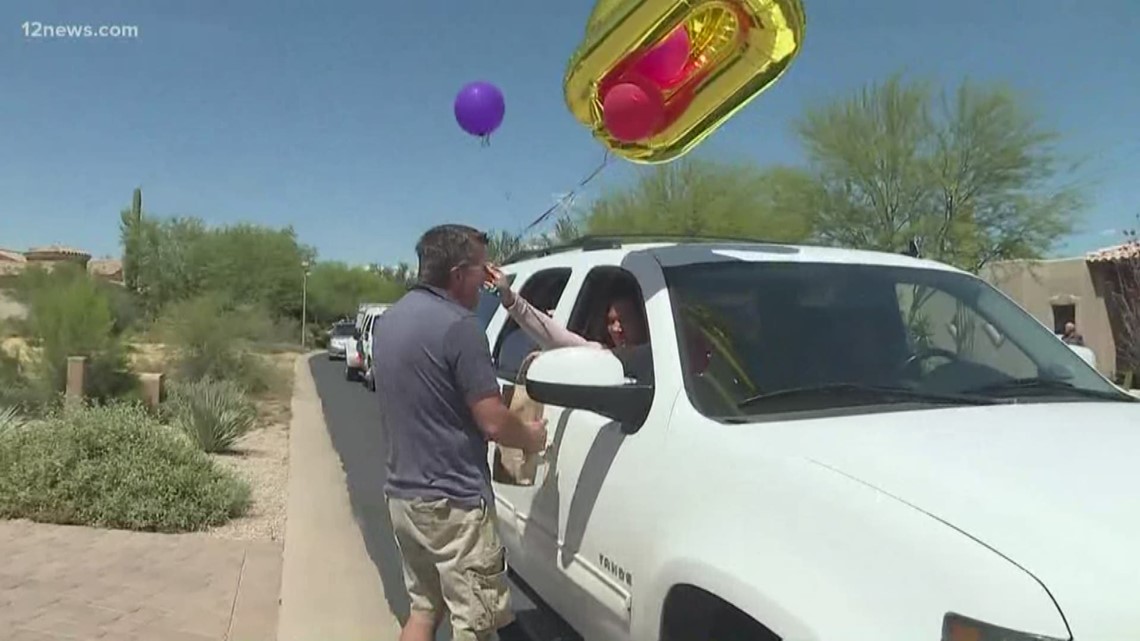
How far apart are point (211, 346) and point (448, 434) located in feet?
50.7

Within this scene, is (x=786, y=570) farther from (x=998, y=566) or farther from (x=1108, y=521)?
(x=1108, y=521)

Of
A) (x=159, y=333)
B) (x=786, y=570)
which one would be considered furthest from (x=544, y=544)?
(x=159, y=333)

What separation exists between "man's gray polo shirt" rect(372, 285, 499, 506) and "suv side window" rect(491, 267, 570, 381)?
113cm

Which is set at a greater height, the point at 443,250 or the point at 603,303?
the point at 443,250

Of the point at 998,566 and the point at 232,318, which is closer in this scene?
the point at 998,566

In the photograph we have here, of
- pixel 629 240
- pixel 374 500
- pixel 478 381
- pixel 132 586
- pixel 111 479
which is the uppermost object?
pixel 629 240

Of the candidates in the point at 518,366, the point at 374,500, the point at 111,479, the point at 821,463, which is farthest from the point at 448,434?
the point at 374,500

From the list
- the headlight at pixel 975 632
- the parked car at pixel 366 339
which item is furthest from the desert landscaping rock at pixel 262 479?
the parked car at pixel 366 339

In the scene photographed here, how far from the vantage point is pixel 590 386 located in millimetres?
2986

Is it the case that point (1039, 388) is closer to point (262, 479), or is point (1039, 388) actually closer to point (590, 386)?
point (590, 386)

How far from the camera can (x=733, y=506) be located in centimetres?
245

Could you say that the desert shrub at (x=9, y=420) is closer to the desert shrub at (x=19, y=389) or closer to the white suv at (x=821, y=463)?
the desert shrub at (x=19, y=389)

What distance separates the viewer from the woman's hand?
3936mm

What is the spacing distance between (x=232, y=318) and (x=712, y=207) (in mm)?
10351
